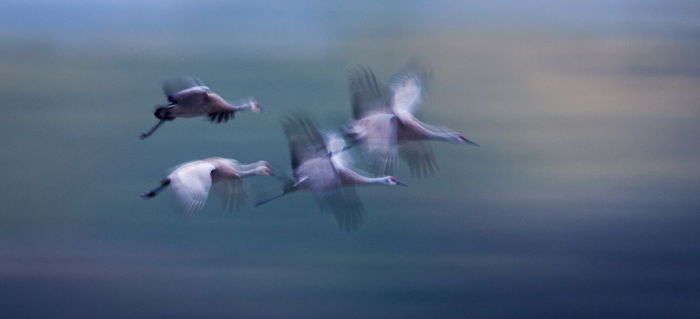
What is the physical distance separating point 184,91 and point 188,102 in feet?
0.10

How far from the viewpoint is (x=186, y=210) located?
2287 mm

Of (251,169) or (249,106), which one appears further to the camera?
(251,169)

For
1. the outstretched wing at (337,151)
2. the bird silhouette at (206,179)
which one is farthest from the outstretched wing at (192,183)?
the outstretched wing at (337,151)

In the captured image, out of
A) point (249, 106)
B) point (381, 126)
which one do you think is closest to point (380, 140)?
point (381, 126)

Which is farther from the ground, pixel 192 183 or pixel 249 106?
pixel 249 106

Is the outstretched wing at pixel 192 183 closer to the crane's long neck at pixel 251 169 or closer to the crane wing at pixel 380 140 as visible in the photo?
Answer: the crane's long neck at pixel 251 169

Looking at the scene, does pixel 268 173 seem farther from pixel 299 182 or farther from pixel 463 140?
pixel 463 140

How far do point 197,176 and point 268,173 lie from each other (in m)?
0.23

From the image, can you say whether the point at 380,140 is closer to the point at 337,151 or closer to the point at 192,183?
the point at 337,151

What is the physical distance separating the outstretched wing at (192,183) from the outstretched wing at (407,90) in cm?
52

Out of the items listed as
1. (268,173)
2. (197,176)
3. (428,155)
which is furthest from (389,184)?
(197,176)

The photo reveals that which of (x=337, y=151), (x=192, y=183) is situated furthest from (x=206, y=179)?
(x=337, y=151)

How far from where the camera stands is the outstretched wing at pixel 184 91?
7.52ft

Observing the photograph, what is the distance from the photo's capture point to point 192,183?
93.2 inches
